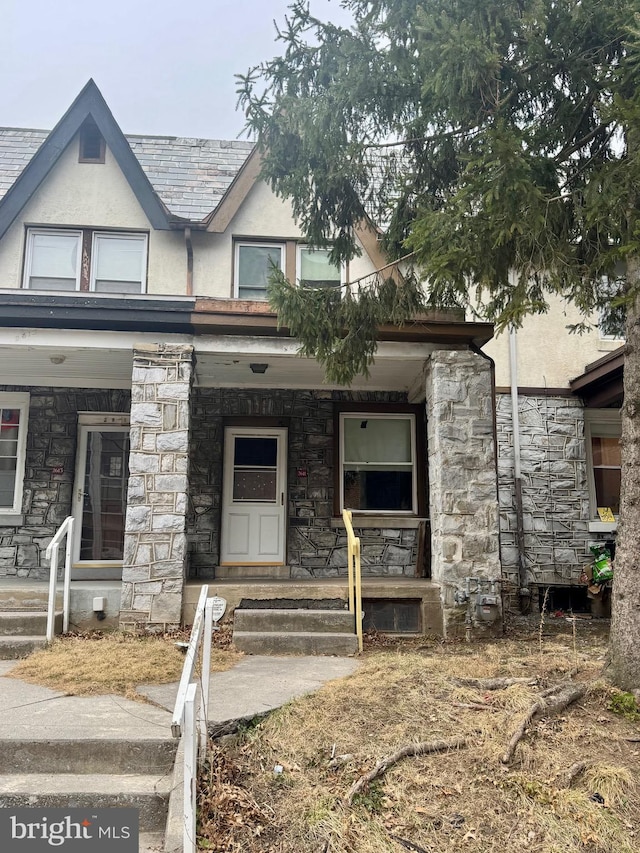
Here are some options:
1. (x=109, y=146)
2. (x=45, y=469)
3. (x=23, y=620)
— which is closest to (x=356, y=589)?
(x=23, y=620)

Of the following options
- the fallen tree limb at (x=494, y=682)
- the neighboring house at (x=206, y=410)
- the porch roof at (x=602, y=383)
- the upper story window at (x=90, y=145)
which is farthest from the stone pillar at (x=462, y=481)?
the upper story window at (x=90, y=145)

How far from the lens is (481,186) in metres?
4.05

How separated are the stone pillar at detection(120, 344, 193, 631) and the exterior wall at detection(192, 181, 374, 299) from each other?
8.28 ft

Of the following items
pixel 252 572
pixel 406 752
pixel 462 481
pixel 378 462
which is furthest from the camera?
pixel 378 462

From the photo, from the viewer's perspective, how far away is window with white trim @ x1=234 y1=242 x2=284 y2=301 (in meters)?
8.98

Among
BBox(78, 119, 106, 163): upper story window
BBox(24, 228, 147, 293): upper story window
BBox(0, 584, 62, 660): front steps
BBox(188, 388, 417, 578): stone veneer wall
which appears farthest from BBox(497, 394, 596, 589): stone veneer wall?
BBox(78, 119, 106, 163): upper story window

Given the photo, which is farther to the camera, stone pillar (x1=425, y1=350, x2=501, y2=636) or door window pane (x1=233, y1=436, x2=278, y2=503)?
door window pane (x1=233, y1=436, x2=278, y2=503)

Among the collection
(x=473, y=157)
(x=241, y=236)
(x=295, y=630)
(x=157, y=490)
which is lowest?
(x=295, y=630)

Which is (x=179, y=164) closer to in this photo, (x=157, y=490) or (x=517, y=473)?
(x=157, y=490)

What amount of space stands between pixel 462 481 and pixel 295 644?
2.37m

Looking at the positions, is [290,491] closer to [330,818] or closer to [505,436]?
[505,436]

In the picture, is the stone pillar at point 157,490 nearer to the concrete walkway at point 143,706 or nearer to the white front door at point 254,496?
the concrete walkway at point 143,706

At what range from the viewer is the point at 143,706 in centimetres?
407

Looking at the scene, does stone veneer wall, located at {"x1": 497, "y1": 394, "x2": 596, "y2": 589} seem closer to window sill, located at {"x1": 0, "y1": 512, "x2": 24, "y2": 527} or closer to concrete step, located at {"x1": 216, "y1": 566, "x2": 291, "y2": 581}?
concrete step, located at {"x1": 216, "y1": 566, "x2": 291, "y2": 581}
